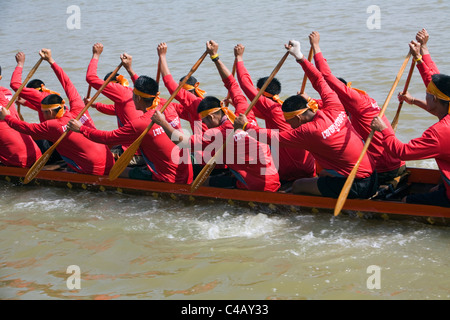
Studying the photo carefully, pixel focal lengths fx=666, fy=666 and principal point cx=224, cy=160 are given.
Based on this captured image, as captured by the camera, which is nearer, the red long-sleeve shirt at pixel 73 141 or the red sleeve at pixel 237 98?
the red sleeve at pixel 237 98

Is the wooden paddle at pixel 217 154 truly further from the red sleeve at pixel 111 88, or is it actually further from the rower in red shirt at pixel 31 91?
the rower in red shirt at pixel 31 91

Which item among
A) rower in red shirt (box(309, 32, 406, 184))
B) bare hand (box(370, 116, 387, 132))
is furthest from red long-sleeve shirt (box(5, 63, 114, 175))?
bare hand (box(370, 116, 387, 132))

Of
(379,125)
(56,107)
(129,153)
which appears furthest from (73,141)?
(379,125)

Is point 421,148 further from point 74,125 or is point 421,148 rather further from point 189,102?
point 74,125

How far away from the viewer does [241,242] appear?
734cm

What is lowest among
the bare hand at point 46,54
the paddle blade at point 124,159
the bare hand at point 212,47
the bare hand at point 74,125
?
the paddle blade at point 124,159

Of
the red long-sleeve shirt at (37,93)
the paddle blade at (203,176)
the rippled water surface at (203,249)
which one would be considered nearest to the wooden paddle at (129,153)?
the rippled water surface at (203,249)

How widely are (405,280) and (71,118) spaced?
4812 mm

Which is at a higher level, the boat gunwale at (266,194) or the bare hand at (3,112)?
the bare hand at (3,112)

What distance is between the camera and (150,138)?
8.06 m

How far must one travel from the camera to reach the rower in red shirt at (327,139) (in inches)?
273
